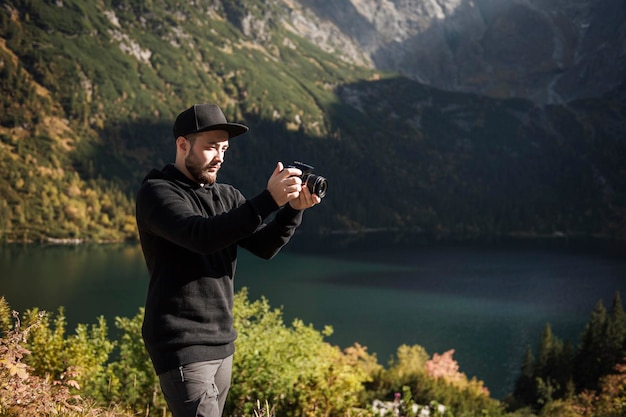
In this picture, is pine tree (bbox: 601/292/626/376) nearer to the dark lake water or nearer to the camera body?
the dark lake water

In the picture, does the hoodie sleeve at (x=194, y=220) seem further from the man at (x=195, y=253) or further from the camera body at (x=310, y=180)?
the camera body at (x=310, y=180)

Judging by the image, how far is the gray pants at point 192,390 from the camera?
352 centimetres

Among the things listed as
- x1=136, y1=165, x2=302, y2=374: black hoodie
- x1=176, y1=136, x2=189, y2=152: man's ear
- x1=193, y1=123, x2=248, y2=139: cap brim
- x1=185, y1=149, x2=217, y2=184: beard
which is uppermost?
x1=193, y1=123, x2=248, y2=139: cap brim

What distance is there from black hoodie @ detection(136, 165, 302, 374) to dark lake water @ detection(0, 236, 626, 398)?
50.1 metres

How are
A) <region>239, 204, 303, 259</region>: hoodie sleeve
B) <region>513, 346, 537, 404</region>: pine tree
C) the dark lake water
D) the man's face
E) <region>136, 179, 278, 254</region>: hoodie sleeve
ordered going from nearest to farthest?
1. <region>136, 179, 278, 254</region>: hoodie sleeve
2. the man's face
3. <region>239, 204, 303, 259</region>: hoodie sleeve
4. <region>513, 346, 537, 404</region>: pine tree
5. the dark lake water

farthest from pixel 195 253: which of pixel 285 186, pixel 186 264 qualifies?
pixel 285 186

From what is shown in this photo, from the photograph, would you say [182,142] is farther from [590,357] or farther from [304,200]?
[590,357]

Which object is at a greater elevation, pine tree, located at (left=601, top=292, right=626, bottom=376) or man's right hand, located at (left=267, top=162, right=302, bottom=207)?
A: man's right hand, located at (left=267, top=162, right=302, bottom=207)

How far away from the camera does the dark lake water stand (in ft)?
208

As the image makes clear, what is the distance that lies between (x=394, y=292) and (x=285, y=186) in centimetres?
8937

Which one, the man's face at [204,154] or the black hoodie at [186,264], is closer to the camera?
the black hoodie at [186,264]

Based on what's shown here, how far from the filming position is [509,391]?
164ft

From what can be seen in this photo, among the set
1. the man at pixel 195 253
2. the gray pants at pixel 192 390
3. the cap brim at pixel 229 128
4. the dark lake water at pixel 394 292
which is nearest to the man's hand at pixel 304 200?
the man at pixel 195 253

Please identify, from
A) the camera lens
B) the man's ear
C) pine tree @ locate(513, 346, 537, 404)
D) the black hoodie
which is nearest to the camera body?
the camera lens
